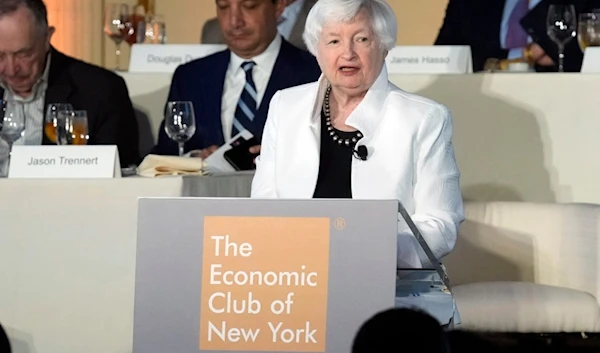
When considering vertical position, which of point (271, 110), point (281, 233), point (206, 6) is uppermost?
point (206, 6)

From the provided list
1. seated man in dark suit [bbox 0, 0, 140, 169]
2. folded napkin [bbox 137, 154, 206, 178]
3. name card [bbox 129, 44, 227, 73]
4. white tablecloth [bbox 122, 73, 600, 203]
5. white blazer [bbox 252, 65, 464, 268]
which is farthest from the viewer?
name card [bbox 129, 44, 227, 73]

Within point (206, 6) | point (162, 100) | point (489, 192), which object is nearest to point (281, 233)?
point (489, 192)

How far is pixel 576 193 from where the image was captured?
13.5ft

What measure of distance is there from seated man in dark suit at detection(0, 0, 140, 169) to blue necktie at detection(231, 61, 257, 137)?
1.31ft

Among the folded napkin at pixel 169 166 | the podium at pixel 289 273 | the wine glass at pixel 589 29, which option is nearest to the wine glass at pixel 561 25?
the wine glass at pixel 589 29

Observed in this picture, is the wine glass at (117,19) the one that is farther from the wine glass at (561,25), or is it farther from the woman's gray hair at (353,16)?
the woman's gray hair at (353,16)

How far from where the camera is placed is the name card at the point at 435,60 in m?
4.29

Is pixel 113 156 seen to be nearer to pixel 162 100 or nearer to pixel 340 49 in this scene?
pixel 340 49

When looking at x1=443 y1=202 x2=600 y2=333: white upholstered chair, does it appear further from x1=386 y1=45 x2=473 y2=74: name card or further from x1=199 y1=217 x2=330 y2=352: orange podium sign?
x1=199 y1=217 x2=330 y2=352: orange podium sign

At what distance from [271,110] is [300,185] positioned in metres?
0.28

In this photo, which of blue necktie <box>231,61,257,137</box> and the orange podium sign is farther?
blue necktie <box>231,61,257,137</box>

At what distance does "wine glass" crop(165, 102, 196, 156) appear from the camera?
387 cm

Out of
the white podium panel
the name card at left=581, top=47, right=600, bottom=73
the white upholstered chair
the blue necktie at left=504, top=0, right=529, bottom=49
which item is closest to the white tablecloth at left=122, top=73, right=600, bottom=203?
the name card at left=581, top=47, right=600, bottom=73

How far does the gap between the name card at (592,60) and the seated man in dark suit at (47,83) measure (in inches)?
65.1
